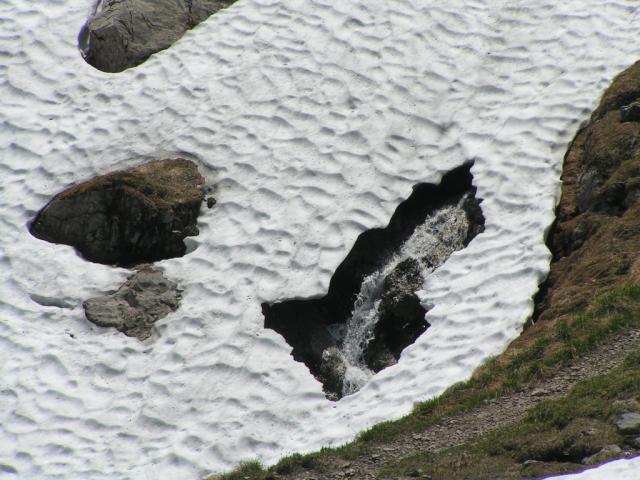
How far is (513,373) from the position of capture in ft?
48.0

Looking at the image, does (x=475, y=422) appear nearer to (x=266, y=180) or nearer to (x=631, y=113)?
(x=631, y=113)

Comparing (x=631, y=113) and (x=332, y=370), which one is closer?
(x=332, y=370)

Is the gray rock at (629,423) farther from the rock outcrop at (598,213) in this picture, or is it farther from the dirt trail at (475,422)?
the rock outcrop at (598,213)

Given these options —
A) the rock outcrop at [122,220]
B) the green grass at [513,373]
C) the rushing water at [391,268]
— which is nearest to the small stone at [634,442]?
the green grass at [513,373]

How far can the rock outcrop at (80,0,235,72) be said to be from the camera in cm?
2284

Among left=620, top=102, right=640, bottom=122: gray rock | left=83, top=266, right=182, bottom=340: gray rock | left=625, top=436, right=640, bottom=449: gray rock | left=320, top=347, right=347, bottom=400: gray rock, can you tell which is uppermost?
left=625, top=436, right=640, bottom=449: gray rock

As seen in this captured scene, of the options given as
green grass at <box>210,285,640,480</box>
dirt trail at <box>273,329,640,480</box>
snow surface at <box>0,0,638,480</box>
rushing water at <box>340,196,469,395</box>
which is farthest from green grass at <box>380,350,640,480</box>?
rushing water at <box>340,196,469,395</box>

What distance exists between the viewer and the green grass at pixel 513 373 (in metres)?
14.2

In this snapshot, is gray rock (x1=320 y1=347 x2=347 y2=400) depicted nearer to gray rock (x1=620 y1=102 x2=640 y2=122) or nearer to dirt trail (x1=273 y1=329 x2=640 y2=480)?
dirt trail (x1=273 y1=329 x2=640 y2=480)

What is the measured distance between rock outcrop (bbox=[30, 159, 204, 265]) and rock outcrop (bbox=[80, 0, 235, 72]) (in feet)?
15.2

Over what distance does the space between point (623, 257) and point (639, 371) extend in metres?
3.13

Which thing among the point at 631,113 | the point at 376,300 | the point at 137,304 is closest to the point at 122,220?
the point at 137,304

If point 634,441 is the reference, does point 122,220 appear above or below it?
below

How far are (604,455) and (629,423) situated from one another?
2.08 feet
